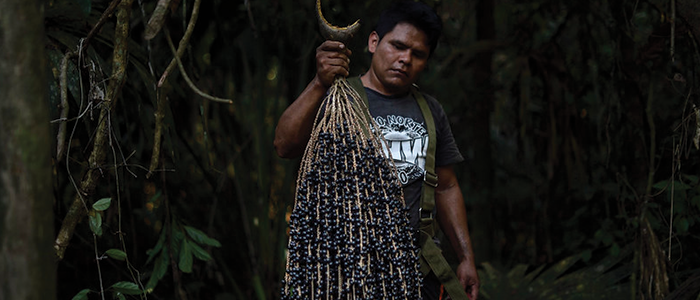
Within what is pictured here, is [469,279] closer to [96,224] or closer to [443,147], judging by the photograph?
[443,147]

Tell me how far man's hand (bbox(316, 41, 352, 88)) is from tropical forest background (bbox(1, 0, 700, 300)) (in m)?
0.39

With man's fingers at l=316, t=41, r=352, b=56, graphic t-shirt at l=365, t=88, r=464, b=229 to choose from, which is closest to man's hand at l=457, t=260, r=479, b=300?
graphic t-shirt at l=365, t=88, r=464, b=229

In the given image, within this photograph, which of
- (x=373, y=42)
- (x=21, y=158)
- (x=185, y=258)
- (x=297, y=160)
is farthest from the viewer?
(x=297, y=160)

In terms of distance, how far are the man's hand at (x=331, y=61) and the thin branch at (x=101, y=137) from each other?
0.54 m

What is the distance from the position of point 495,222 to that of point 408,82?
3.71 metres

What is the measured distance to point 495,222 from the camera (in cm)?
573

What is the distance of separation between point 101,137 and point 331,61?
655 millimetres

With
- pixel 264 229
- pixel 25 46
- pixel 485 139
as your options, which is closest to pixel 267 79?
pixel 264 229

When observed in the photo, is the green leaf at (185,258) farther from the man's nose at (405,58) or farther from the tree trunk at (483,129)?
the tree trunk at (483,129)

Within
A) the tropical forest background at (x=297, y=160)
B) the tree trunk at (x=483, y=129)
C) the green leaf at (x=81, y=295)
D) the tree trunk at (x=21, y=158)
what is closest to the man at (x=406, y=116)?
the tropical forest background at (x=297, y=160)

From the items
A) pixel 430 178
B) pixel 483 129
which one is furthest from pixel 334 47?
pixel 483 129

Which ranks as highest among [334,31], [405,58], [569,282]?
[334,31]

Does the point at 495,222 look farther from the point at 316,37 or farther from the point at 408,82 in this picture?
the point at 408,82

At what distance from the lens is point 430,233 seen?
7.13 ft
